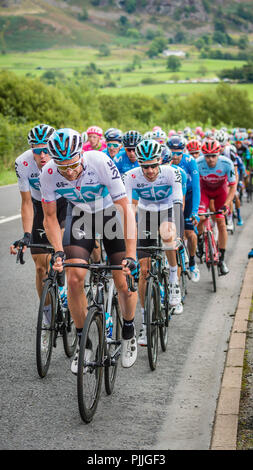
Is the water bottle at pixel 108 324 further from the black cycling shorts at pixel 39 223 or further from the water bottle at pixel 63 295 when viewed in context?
the black cycling shorts at pixel 39 223

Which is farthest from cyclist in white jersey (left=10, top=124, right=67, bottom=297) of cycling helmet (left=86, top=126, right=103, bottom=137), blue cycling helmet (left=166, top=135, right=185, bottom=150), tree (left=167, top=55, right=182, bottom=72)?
tree (left=167, top=55, right=182, bottom=72)

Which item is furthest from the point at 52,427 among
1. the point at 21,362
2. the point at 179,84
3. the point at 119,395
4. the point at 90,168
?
the point at 179,84

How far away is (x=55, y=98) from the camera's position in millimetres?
61938

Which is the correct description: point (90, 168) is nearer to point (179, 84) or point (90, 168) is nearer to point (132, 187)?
point (132, 187)

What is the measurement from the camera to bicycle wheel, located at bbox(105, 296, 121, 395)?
17.0 feet

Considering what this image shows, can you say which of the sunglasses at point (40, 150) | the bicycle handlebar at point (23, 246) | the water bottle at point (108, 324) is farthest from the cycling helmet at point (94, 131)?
the water bottle at point (108, 324)

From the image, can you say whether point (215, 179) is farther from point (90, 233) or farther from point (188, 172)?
point (90, 233)

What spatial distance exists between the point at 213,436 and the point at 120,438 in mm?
633

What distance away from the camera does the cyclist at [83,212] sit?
4.89 m

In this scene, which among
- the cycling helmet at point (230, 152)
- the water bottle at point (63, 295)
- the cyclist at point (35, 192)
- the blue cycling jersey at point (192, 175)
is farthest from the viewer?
the cycling helmet at point (230, 152)

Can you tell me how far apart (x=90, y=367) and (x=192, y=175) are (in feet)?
16.9

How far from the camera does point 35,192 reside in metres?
7.02

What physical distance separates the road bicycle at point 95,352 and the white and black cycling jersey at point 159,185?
188cm

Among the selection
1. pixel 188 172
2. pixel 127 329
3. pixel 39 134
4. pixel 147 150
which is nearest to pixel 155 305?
pixel 127 329
